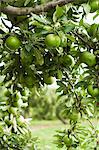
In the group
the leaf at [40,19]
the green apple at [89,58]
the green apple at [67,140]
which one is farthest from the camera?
the green apple at [67,140]

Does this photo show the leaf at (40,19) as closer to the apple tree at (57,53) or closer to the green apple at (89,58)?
the apple tree at (57,53)

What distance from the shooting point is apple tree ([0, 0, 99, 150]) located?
132cm

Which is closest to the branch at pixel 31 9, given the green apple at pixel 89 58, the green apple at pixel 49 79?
the green apple at pixel 89 58

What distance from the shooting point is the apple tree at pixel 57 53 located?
51.8 inches

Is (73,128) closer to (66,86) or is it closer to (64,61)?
(66,86)

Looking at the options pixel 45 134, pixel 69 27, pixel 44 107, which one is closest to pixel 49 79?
pixel 69 27

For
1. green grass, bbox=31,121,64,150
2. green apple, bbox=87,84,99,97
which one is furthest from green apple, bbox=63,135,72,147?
green grass, bbox=31,121,64,150

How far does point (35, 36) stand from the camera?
137 cm


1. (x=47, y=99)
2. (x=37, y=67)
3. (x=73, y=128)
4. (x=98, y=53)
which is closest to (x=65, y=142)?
(x=73, y=128)

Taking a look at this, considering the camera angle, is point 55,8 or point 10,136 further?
point 10,136

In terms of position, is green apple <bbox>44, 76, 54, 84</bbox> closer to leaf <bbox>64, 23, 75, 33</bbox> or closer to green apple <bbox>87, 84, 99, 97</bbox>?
green apple <bbox>87, 84, 99, 97</bbox>

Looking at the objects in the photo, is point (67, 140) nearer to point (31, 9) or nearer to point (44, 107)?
point (31, 9)

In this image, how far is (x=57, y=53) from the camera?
1.51 meters

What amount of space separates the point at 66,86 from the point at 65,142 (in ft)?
0.93
